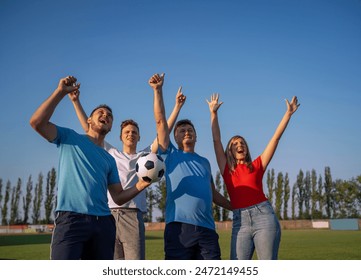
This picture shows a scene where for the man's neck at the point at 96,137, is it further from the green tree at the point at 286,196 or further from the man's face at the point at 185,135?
the green tree at the point at 286,196

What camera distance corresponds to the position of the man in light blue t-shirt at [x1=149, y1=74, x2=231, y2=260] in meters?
4.59

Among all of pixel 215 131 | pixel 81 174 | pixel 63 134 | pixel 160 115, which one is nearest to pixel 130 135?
pixel 160 115

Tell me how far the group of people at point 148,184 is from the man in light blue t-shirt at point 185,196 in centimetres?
1

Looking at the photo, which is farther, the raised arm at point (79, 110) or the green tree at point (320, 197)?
the green tree at point (320, 197)

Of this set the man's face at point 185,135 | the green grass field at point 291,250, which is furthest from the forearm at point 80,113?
the green grass field at point 291,250

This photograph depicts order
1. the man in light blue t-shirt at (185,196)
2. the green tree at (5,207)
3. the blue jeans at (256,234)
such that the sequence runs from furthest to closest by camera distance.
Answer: the green tree at (5,207) → the blue jeans at (256,234) → the man in light blue t-shirt at (185,196)

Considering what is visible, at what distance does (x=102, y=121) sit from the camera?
4516 mm

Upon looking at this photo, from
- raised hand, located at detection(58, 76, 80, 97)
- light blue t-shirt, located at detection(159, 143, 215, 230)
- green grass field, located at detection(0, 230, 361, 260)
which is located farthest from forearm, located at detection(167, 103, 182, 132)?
green grass field, located at detection(0, 230, 361, 260)

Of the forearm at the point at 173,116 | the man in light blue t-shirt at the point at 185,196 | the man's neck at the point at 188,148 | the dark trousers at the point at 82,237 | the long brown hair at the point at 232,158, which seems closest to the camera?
the dark trousers at the point at 82,237

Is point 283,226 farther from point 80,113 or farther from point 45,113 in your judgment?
point 45,113

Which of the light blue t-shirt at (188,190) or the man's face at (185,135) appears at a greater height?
the man's face at (185,135)

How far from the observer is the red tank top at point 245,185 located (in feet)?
16.4

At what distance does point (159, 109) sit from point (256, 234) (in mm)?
2010
